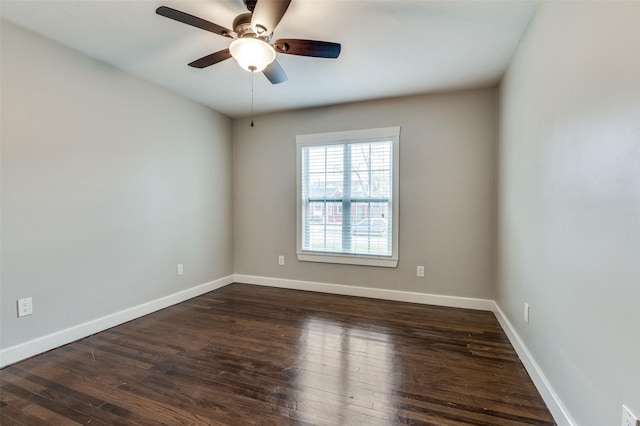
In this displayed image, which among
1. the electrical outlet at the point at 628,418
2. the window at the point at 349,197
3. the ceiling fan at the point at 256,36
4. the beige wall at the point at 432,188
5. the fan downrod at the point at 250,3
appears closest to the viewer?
the electrical outlet at the point at 628,418

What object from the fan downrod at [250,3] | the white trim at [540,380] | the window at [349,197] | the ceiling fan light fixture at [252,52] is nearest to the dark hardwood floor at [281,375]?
the white trim at [540,380]

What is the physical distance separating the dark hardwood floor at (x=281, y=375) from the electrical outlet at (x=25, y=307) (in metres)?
0.34

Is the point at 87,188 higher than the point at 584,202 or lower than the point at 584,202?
higher

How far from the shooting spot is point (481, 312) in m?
3.10

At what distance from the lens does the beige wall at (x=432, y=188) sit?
3.17m

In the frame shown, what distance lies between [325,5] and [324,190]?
2.21m

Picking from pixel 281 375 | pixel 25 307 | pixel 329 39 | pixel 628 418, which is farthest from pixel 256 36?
pixel 25 307

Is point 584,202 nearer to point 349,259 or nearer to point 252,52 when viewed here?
point 252,52

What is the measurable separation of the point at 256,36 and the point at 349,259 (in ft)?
8.68

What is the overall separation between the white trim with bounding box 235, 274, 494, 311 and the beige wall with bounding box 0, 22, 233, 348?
0.96 metres

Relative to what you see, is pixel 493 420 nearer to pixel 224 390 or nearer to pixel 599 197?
pixel 599 197

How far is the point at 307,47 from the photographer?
1892 millimetres

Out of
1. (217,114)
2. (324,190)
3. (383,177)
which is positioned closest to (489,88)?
(383,177)

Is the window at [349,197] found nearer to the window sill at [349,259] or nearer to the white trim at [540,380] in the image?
the window sill at [349,259]
